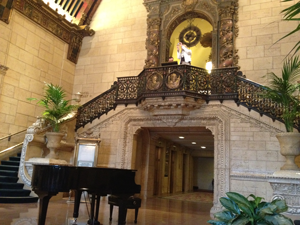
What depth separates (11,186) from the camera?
776 cm

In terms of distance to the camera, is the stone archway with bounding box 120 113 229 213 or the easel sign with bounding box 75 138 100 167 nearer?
the stone archway with bounding box 120 113 229 213

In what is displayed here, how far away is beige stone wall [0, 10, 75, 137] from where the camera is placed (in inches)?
384

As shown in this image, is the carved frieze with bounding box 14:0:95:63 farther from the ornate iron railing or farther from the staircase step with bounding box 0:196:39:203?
the staircase step with bounding box 0:196:39:203

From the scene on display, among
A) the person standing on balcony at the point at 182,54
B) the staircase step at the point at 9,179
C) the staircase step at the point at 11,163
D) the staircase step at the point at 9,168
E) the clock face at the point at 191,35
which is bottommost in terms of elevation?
the staircase step at the point at 9,179

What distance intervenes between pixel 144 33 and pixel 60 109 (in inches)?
222

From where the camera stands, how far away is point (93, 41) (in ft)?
42.8

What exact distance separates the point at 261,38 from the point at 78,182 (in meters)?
8.38

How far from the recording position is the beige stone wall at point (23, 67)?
9.75 metres

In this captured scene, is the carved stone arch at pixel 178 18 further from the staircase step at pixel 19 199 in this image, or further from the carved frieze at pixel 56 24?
the staircase step at pixel 19 199

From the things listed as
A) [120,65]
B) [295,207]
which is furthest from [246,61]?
[295,207]

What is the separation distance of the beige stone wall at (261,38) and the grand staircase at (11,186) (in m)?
8.08

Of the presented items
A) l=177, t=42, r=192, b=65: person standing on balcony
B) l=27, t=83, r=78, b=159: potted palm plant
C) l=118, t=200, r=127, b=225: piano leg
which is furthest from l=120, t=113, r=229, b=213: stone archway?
l=118, t=200, r=127, b=225: piano leg

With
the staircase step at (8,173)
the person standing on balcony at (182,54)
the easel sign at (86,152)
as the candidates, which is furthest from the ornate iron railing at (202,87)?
the staircase step at (8,173)

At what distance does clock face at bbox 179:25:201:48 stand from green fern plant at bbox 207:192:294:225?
12.0m
